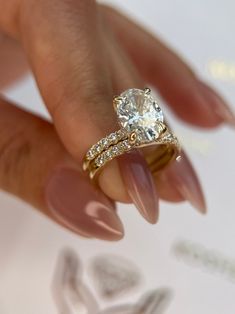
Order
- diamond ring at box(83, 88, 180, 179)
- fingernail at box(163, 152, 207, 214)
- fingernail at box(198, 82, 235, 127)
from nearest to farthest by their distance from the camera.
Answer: diamond ring at box(83, 88, 180, 179), fingernail at box(163, 152, 207, 214), fingernail at box(198, 82, 235, 127)

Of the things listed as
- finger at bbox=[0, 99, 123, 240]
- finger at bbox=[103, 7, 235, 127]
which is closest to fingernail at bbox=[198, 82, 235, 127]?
finger at bbox=[103, 7, 235, 127]

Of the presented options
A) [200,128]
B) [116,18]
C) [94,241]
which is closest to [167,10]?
[116,18]

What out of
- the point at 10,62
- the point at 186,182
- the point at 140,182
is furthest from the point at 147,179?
the point at 10,62

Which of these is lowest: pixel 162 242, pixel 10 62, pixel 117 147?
pixel 162 242

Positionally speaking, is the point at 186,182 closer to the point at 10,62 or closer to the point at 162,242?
the point at 162,242

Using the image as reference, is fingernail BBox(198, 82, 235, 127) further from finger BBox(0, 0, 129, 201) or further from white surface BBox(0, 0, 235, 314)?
finger BBox(0, 0, 129, 201)

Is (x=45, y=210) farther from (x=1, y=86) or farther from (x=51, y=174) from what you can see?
(x=1, y=86)
